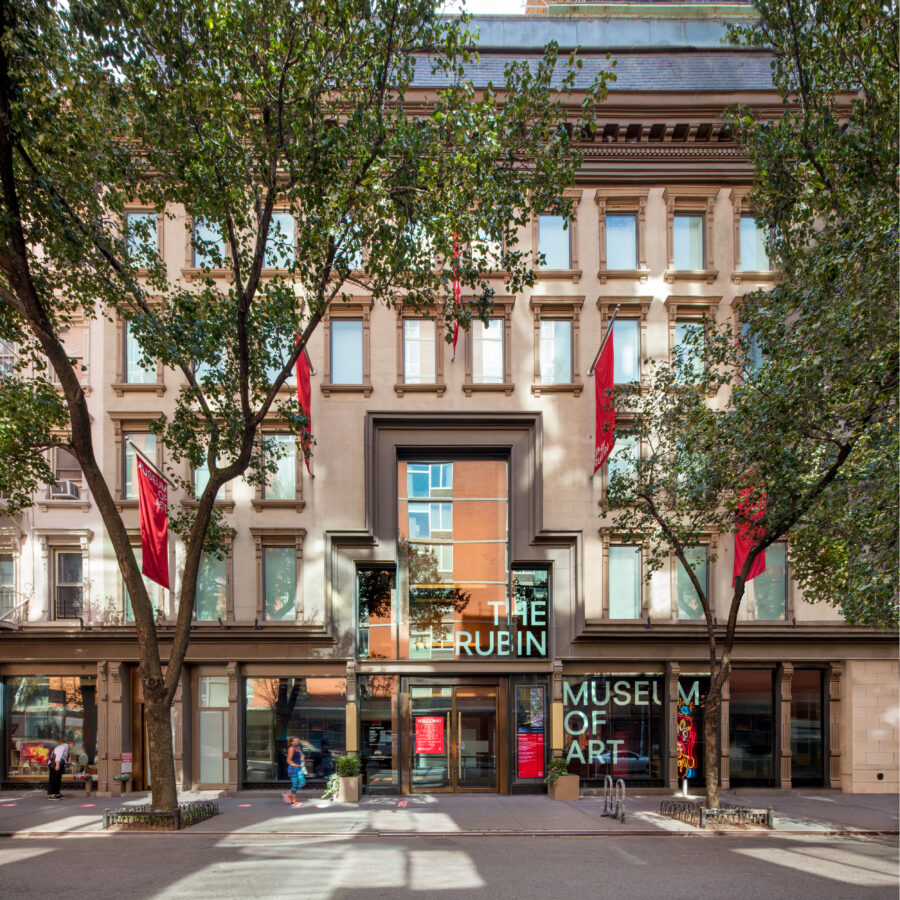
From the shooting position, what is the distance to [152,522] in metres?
16.7

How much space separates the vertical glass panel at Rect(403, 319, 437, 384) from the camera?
68.4ft

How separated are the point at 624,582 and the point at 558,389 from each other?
5.59m

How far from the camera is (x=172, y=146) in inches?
504

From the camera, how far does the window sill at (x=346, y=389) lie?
2045 cm

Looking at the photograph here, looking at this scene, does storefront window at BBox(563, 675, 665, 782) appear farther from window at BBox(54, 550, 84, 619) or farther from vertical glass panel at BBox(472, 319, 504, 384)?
window at BBox(54, 550, 84, 619)

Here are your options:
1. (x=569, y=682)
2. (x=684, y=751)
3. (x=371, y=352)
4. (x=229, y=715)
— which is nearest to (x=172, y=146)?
(x=371, y=352)

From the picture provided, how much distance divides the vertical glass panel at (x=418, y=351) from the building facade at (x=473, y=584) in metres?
0.06

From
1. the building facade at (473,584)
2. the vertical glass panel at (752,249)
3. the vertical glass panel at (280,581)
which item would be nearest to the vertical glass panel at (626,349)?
the building facade at (473,584)

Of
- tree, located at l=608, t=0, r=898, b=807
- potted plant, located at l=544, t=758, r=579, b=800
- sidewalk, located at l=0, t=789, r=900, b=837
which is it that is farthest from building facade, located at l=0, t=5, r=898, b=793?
tree, located at l=608, t=0, r=898, b=807

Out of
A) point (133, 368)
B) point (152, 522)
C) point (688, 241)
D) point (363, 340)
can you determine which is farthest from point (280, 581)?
point (688, 241)

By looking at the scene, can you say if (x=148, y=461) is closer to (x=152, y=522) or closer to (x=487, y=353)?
(x=152, y=522)

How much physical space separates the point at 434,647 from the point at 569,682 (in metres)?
3.77

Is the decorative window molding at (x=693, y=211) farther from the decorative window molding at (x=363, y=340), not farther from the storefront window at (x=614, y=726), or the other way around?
the storefront window at (x=614, y=726)

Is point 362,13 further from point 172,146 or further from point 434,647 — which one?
point 434,647
